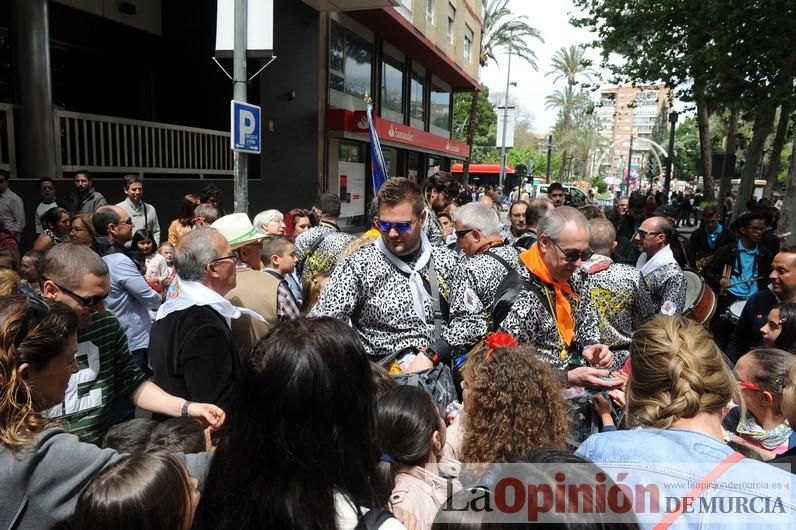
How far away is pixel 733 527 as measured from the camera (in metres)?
1.47

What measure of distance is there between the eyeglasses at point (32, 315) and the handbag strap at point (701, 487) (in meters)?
1.93

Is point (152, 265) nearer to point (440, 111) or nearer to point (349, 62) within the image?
point (349, 62)

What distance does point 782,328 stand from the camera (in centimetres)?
344

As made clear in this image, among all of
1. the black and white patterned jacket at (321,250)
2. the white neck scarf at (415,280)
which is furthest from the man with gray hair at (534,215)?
the white neck scarf at (415,280)

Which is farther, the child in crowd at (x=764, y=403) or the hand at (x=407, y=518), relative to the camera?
the child in crowd at (x=764, y=403)

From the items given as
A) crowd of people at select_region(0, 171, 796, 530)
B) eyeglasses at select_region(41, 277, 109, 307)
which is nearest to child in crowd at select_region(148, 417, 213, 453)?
crowd of people at select_region(0, 171, 796, 530)

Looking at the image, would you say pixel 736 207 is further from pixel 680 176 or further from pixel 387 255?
pixel 680 176

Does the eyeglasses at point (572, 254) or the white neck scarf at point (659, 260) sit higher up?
the eyeglasses at point (572, 254)

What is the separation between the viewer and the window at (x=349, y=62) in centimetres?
1535

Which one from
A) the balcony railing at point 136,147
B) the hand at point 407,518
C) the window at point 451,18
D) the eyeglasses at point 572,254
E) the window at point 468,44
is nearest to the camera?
the hand at point 407,518

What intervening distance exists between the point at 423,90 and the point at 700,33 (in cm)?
1456

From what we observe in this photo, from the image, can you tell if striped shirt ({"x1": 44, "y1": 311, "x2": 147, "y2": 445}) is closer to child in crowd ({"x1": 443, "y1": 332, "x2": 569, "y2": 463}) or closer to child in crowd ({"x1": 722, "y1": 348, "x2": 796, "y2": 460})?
child in crowd ({"x1": 443, "y1": 332, "x2": 569, "y2": 463})

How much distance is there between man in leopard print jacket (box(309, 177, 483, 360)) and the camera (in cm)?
299

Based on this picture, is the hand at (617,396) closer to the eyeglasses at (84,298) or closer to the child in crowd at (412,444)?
the child in crowd at (412,444)
